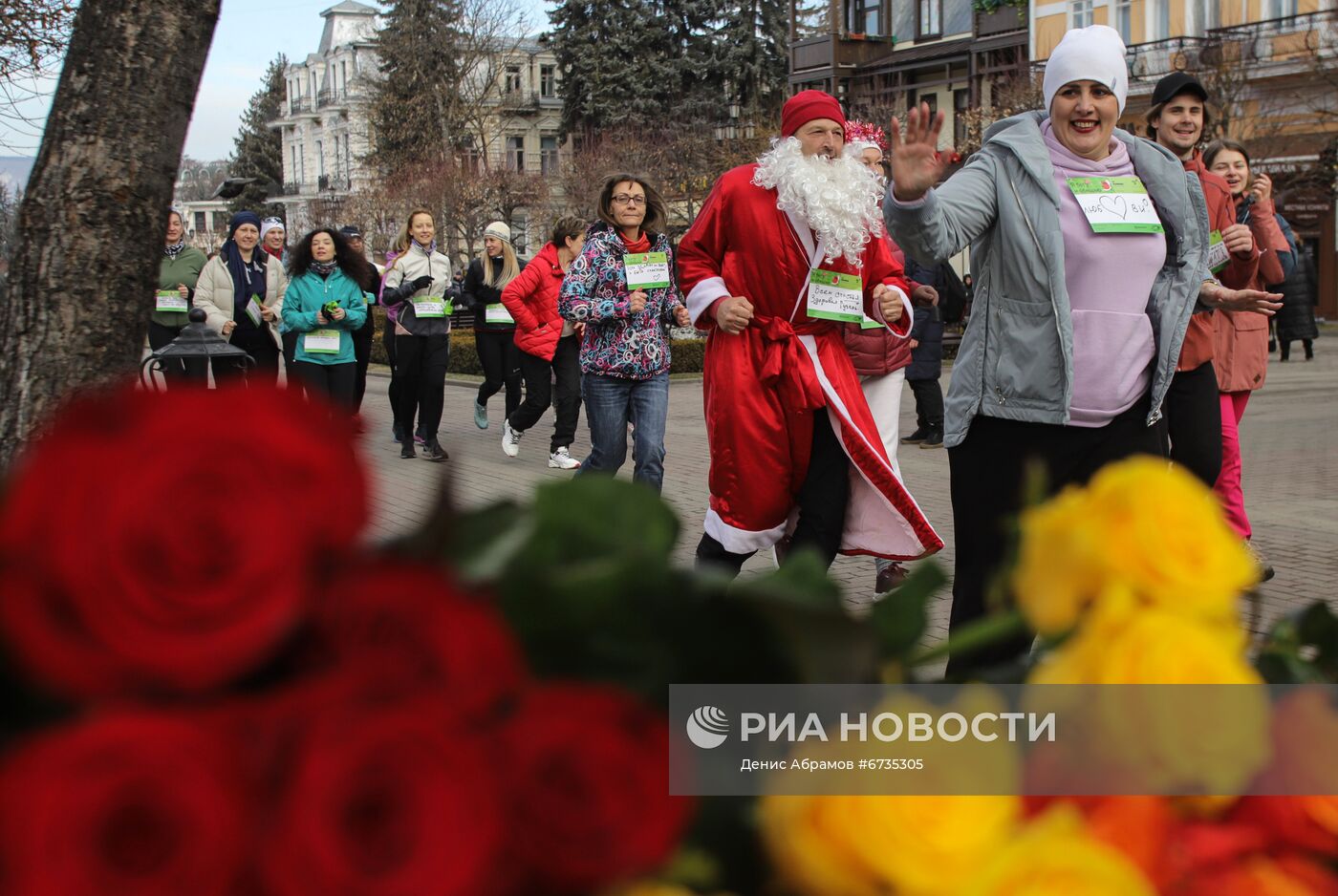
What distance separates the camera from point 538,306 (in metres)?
11.5

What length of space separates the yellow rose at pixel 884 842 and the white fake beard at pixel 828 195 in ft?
15.0

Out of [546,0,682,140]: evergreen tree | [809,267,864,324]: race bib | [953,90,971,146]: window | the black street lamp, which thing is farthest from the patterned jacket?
[546,0,682,140]: evergreen tree

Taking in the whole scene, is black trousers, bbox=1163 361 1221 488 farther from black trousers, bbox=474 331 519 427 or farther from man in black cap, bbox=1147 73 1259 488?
black trousers, bbox=474 331 519 427

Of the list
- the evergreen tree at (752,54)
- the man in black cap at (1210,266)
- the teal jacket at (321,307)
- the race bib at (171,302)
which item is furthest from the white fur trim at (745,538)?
the evergreen tree at (752,54)

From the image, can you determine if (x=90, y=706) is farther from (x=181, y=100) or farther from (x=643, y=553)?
(x=181, y=100)

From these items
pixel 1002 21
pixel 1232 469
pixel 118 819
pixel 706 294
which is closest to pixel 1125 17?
pixel 1002 21

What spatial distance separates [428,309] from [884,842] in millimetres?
11616

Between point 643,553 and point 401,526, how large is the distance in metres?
0.14

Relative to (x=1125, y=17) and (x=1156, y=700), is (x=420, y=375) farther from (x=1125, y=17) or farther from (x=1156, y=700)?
(x=1125, y=17)

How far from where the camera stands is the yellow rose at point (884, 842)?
773 millimetres

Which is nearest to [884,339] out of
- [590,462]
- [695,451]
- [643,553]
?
[590,462]

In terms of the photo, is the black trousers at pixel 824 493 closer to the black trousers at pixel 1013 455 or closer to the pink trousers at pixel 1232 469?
the black trousers at pixel 1013 455

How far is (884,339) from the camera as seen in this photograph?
317 inches

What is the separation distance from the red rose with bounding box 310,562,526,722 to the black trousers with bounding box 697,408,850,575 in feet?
14.8
